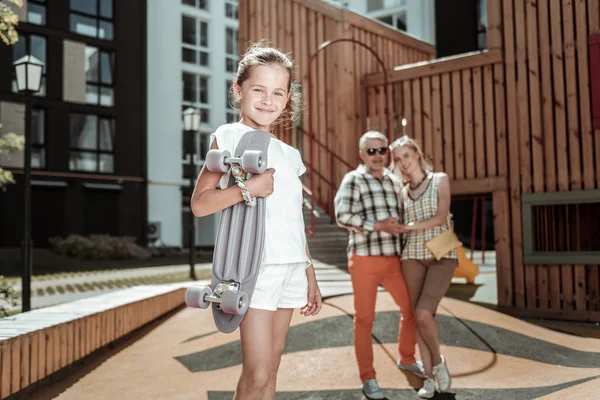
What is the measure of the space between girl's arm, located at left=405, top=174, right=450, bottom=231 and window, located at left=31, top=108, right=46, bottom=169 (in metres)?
20.8

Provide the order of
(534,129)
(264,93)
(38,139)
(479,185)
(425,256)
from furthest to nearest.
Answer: (38,139)
(479,185)
(534,129)
(425,256)
(264,93)

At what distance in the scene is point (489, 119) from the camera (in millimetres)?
8602

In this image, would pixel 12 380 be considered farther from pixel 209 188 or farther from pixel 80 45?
pixel 80 45

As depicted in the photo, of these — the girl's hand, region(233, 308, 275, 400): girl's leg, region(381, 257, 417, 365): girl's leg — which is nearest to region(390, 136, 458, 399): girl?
region(381, 257, 417, 365): girl's leg

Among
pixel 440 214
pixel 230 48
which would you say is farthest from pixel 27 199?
pixel 230 48

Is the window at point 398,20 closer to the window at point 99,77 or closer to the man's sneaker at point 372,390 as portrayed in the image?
the window at point 99,77

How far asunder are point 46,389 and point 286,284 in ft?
10.7

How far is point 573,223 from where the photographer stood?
25.6ft

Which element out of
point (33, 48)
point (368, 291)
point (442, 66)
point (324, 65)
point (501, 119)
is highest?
point (33, 48)

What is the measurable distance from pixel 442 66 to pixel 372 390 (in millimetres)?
6095

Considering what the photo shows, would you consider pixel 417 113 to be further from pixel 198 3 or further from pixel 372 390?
pixel 198 3

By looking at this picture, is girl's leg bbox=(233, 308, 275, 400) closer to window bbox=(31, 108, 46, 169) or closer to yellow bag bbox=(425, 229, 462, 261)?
yellow bag bbox=(425, 229, 462, 261)

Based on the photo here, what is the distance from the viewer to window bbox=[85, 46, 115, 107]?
24.3 meters

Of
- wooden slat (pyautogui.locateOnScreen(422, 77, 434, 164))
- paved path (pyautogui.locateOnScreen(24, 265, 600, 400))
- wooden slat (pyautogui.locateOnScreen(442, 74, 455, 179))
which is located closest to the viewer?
paved path (pyautogui.locateOnScreen(24, 265, 600, 400))
